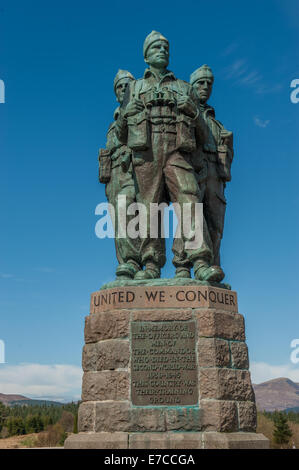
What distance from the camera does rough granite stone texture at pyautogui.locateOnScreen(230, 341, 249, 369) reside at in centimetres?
647

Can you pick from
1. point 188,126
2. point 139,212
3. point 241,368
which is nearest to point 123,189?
point 139,212

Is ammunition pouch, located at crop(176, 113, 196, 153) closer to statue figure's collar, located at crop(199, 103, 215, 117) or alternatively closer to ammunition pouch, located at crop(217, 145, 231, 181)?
ammunition pouch, located at crop(217, 145, 231, 181)

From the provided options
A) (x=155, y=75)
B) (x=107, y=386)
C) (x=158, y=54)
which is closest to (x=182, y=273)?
(x=107, y=386)

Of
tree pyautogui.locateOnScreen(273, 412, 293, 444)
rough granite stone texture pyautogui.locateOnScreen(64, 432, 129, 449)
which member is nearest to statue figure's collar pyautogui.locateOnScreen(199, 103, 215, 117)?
rough granite stone texture pyautogui.locateOnScreen(64, 432, 129, 449)

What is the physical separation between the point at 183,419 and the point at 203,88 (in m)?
5.55

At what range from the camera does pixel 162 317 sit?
6367mm

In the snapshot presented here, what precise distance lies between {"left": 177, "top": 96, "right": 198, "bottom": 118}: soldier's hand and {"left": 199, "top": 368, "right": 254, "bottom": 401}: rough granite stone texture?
344 cm

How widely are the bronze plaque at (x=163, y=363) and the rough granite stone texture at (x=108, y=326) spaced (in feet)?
0.40

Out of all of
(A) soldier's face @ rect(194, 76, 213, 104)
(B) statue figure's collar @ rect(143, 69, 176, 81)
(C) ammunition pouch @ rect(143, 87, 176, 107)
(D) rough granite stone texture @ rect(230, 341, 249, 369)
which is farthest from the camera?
(A) soldier's face @ rect(194, 76, 213, 104)

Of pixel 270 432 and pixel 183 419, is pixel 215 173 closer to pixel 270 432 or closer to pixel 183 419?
pixel 183 419

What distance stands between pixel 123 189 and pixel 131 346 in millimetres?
2709

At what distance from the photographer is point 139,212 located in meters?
7.57

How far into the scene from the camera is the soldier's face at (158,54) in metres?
7.72

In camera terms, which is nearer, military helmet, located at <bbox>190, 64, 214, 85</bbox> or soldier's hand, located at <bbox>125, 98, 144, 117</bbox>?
soldier's hand, located at <bbox>125, 98, 144, 117</bbox>
